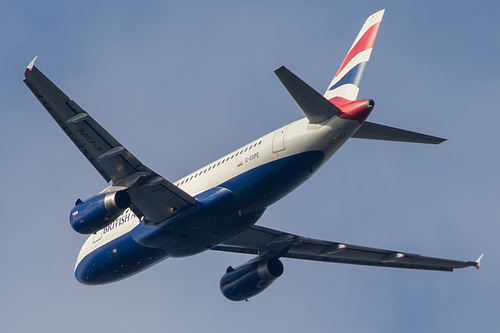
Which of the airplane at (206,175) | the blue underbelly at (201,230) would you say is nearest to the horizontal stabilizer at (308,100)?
the airplane at (206,175)

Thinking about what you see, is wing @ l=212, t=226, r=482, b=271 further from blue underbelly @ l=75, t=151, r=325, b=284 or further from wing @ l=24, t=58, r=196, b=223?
wing @ l=24, t=58, r=196, b=223

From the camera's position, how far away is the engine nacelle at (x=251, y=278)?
47.0m

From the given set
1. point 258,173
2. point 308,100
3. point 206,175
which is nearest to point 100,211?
point 206,175

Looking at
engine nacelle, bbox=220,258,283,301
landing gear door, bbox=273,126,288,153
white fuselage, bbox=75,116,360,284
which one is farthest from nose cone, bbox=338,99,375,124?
engine nacelle, bbox=220,258,283,301

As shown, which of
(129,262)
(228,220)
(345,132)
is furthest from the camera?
(129,262)

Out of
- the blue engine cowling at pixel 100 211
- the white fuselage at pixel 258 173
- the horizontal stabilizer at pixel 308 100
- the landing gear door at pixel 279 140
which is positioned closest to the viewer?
the horizontal stabilizer at pixel 308 100

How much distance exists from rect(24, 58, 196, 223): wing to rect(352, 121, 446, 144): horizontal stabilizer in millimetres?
8059

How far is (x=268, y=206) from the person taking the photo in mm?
41250

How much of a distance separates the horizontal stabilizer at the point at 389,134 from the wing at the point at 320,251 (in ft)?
31.6

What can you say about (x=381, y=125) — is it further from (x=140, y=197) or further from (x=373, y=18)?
(x=140, y=197)

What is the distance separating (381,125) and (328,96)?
3.55m

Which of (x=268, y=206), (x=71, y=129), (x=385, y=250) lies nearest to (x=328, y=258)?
(x=385, y=250)

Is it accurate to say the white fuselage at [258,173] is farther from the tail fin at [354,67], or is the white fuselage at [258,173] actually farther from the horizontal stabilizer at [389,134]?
the tail fin at [354,67]

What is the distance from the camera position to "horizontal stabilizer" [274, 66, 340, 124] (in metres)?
35.4
